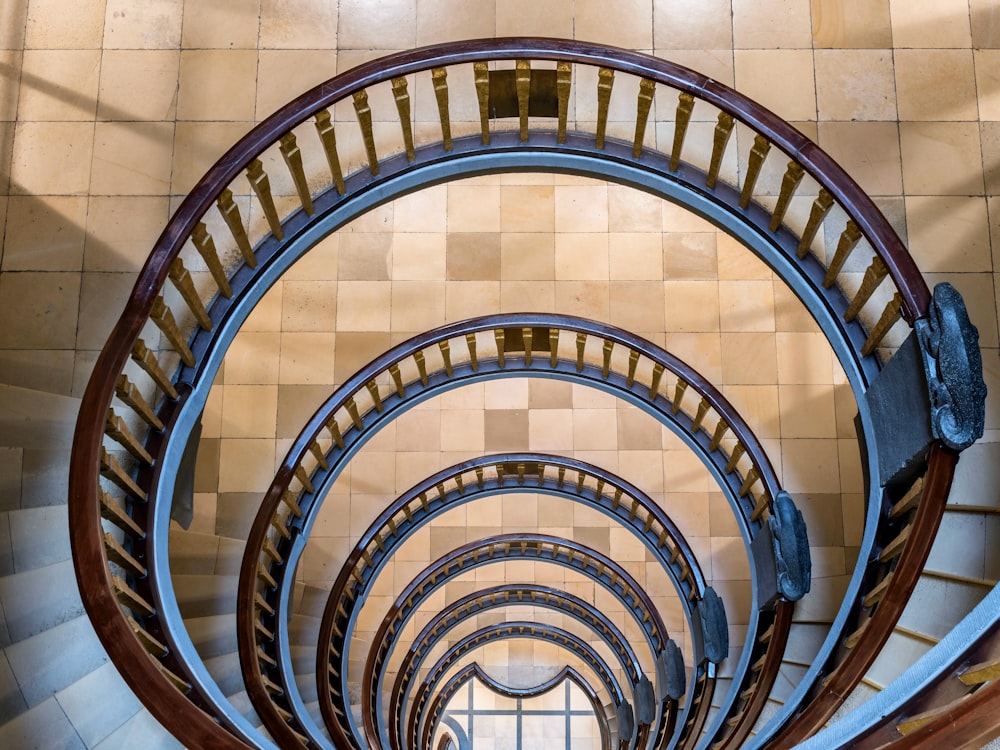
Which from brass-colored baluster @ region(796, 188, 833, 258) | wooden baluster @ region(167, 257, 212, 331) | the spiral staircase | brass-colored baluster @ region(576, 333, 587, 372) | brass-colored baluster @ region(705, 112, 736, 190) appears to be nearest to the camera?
the spiral staircase

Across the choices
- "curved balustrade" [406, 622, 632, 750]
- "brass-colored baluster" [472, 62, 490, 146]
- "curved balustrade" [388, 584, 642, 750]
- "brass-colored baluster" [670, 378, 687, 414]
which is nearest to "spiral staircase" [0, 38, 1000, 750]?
"brass-colored baluster" [472, 62, 490, 146]

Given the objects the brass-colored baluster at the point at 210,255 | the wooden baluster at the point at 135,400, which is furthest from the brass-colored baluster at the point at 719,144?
the wooden baluster at the point at 135,400

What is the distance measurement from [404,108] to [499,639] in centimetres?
945

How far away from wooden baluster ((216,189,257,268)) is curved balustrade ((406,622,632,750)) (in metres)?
7.80

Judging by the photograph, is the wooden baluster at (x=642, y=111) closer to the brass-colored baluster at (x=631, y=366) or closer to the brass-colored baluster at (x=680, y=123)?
the brass-colored baluster at (x=680, y=123)

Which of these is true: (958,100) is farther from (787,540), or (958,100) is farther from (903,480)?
(787,540)

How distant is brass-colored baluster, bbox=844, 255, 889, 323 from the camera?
4047 millimetres

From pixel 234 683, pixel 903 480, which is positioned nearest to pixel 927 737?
pixel 903 480

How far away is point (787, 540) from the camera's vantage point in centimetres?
529

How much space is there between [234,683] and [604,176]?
3926 mm

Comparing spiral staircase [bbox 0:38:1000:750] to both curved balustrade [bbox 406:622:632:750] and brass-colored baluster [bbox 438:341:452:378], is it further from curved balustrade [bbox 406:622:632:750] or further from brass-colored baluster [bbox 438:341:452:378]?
curved balustrade [bbox 406:622:632:750]

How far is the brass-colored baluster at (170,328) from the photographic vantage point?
3877mm

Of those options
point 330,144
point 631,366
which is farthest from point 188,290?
point 631,366

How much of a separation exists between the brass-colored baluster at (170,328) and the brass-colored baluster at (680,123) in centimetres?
278
